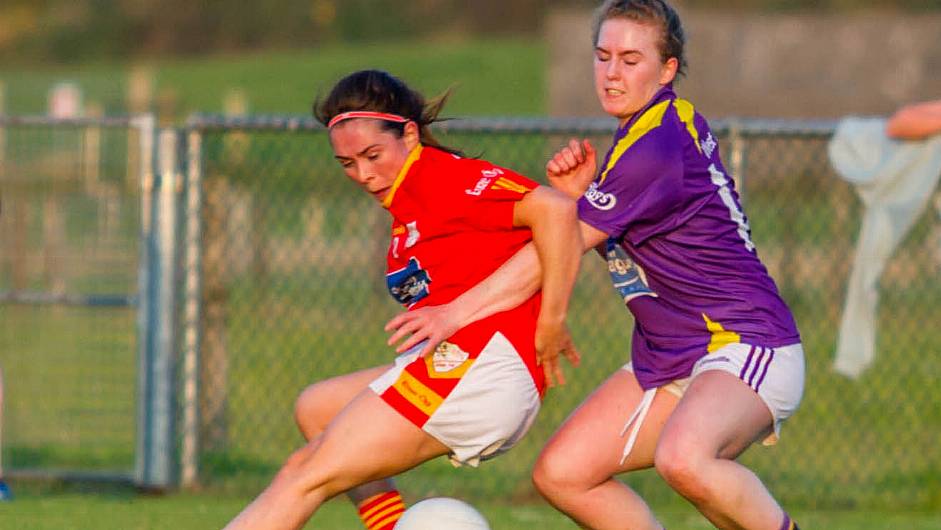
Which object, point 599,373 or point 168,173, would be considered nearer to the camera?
point 168,173

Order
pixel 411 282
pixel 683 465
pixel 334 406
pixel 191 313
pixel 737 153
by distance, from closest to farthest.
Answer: pixel 683 465, pixel 411 282, pixel 334 406, pixel 737 153, pixel 191 313

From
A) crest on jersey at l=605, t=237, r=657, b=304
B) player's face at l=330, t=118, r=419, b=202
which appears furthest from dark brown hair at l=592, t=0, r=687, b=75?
player's face at l=330, t=118, r=419, b=202

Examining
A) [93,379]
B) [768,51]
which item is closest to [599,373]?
[93,379]

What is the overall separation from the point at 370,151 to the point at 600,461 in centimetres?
126

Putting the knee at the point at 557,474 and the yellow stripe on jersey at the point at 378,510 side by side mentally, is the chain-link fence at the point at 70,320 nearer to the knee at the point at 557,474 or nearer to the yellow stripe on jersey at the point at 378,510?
the yellow stripe on jersey at the point at 378,510

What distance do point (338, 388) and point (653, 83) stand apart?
1.48 m

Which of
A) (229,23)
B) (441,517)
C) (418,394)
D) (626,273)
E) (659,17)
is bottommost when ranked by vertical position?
(229,23)

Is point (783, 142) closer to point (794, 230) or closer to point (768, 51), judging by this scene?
point (794, 230)

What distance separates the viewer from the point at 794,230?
9031 millimetres

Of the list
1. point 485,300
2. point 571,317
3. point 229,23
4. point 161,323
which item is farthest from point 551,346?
point 229,23

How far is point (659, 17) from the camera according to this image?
5.39 metres

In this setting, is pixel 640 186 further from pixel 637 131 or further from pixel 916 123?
pixel 916 123

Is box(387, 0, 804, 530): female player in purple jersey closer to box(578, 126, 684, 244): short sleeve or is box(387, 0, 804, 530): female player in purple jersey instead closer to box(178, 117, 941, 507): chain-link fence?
box(578, 126, 684, 244): short sleeve

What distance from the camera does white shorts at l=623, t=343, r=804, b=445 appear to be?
17.1 ft
